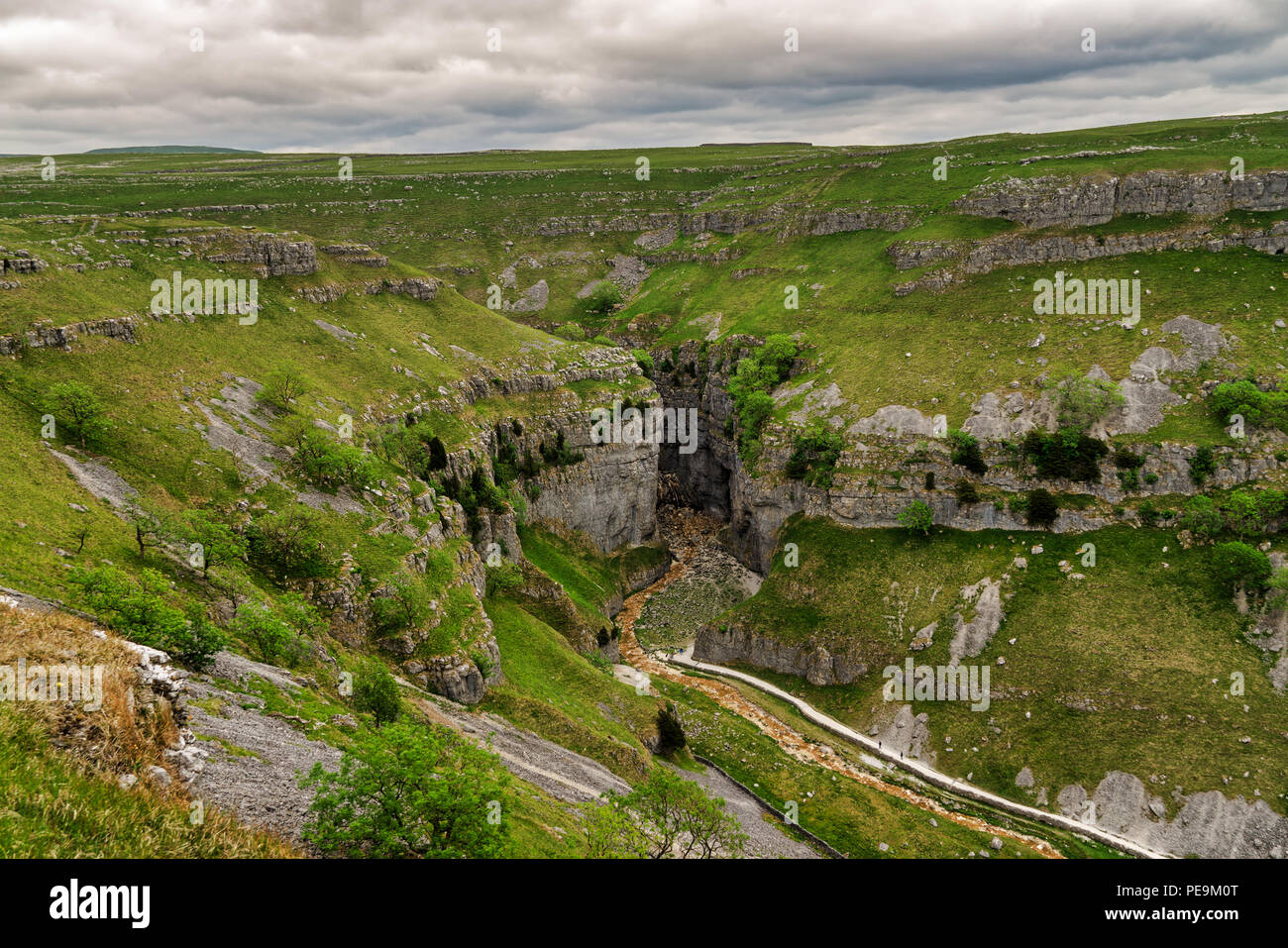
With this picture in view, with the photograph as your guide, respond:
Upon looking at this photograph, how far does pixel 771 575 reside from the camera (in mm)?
97938

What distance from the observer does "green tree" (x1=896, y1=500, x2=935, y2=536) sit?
91438 millimetres

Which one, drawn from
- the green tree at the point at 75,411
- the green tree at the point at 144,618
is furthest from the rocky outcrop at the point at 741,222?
the green tree at the point at 144,618

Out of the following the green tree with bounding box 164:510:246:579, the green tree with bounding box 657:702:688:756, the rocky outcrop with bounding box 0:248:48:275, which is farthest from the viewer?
the rocky outcrop with bounding box 0:248:48:275

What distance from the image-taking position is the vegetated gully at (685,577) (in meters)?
67.8

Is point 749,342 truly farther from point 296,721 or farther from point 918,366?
point 296,721

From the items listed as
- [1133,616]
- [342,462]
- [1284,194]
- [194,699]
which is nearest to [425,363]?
[342,462]

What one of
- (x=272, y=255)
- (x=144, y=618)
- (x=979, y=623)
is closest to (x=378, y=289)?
(x=272, y=255)

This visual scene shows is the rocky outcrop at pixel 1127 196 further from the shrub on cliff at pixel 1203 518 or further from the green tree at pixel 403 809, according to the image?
the green tree at pixel 403 809

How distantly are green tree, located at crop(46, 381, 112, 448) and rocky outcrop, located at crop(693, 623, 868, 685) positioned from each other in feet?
227

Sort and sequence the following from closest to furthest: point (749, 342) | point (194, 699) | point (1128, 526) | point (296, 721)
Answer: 1. point (194, 699)
2. point (296, 721)
3. point (1128, 526)
4. point (749, 342)

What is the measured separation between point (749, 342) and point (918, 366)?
32358mm

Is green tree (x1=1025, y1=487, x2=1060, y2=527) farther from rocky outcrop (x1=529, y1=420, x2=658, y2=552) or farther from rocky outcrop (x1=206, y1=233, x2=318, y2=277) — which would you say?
rocky outcrop (x1=206, y1=233, x2=318, y2=277)
